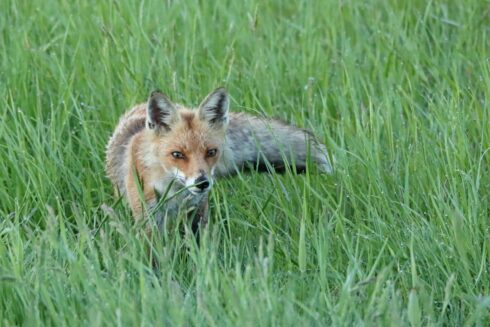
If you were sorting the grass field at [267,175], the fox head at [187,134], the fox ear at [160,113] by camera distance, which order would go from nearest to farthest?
the grass field at [267,175] → the fox head at [187,134] → the fox ear at [160,113]

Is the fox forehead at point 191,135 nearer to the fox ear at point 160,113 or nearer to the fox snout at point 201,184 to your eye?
the fox ear at point 160,113

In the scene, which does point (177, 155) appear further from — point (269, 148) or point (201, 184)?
point (269, 148)

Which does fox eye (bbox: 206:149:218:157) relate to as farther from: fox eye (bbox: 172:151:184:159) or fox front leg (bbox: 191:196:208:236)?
fox front leg (bbox: 191:196:208:236)

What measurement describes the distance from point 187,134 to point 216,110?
0.22 metres

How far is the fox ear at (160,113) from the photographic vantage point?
570 cm

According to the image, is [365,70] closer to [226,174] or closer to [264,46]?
[264,46]

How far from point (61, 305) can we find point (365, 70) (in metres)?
3.61

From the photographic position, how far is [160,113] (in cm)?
575

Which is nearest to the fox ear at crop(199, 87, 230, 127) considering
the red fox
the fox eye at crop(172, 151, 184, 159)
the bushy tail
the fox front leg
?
the red fox

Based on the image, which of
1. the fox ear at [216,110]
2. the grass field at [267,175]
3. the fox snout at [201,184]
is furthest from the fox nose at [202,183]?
the fox ear at [216,110]

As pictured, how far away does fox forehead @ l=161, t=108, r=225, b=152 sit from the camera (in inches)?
222

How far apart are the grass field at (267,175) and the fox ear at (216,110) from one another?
363 mm

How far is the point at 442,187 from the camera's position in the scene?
18.2ft

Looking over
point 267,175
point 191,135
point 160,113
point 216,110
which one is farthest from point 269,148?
point 160,113
